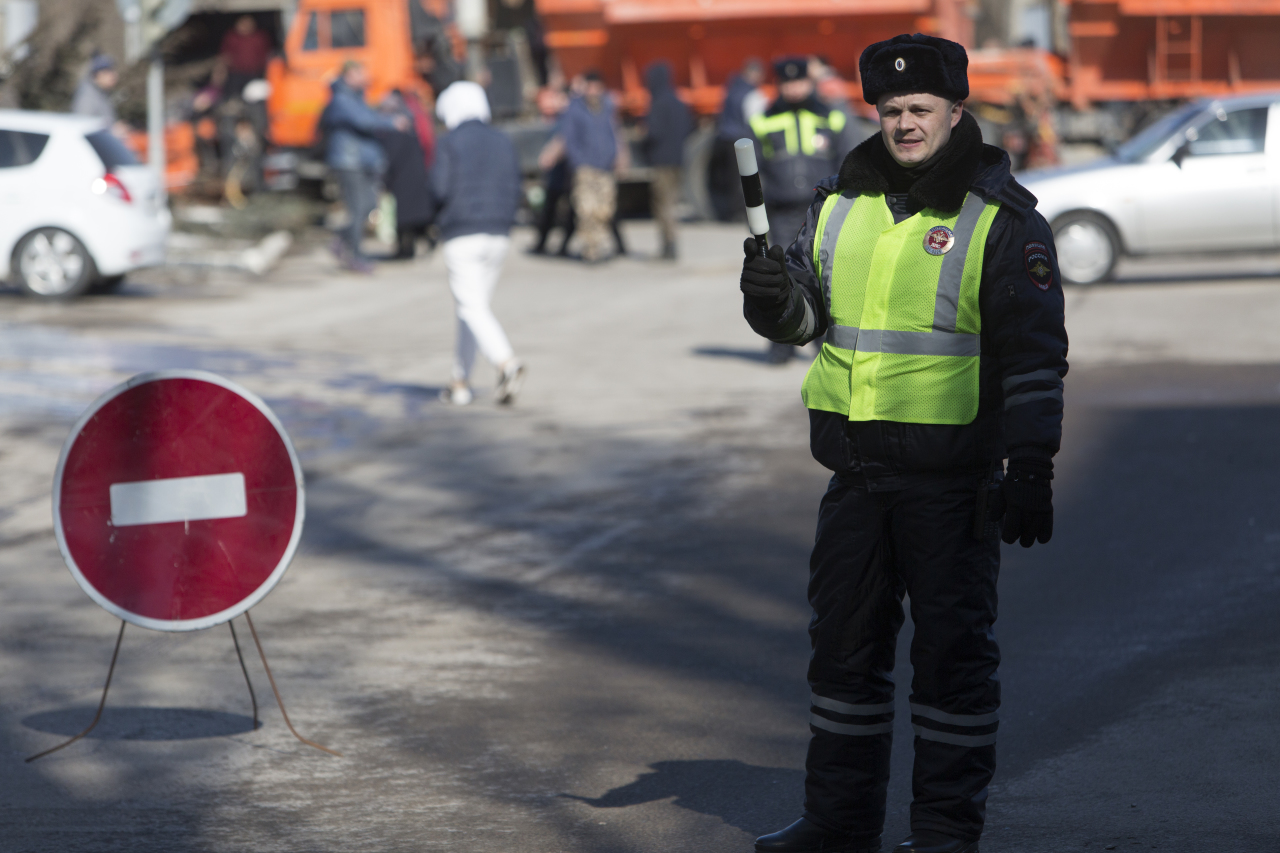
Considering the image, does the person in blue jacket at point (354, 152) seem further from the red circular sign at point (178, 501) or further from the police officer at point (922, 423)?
the police officer at point (922, 423)

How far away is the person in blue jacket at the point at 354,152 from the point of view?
18391mm

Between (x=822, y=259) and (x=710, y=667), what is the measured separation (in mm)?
2099

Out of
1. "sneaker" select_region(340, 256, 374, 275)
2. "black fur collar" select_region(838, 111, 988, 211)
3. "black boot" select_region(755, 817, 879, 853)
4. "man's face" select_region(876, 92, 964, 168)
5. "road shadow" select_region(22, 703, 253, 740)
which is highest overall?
"man's face" select_region(876, 92, 964, 168)

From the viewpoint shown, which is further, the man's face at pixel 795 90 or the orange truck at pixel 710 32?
the orange truck at pixel 710 32

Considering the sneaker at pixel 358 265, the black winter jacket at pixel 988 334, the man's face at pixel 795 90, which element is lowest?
the sneaker at pixel 358 265

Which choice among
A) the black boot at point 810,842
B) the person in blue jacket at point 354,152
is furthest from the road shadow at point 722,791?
the person in blue jacket at point 354,152

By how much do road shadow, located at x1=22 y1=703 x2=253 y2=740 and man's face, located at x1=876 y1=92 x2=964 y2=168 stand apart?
8.93 feet

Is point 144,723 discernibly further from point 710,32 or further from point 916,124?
point 710,32

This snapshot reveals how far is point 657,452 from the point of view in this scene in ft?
30.3

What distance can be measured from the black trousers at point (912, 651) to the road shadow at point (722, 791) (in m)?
0.42

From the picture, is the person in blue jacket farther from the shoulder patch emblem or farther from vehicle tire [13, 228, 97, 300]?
the shoulder patch emblem

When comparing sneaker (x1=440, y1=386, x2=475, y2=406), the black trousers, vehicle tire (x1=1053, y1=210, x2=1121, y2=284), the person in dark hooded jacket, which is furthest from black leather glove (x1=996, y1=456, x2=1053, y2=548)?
the person in dark hooded jacket

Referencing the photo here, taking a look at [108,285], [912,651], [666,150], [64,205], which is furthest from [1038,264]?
[666,150]

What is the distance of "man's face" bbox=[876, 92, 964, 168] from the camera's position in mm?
3691
